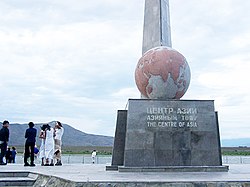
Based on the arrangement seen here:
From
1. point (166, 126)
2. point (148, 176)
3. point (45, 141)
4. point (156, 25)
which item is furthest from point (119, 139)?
point (156, 25)

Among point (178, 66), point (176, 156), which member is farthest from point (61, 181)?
point (178, 66)

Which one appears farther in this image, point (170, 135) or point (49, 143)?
point (49, 143)

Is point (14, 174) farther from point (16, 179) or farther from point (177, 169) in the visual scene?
point (177, 169)

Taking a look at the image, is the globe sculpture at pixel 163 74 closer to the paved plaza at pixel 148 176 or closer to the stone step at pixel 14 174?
the paved plaza at pixel 148 176

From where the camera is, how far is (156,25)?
821 inches

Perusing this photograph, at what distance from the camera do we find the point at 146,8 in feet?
71.0

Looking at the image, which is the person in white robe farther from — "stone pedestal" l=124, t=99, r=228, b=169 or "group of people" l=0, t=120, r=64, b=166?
"stone pedestal" l=124, t=99, r=228, b=169

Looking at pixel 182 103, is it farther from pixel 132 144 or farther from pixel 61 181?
pixel 61 181

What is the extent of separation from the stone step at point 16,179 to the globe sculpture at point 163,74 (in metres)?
4.48

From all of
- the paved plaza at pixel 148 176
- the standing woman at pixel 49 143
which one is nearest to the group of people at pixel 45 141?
the standing woman at pixel 49 143

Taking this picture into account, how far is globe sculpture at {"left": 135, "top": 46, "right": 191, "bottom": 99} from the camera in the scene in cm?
1212

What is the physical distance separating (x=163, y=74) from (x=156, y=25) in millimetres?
9287

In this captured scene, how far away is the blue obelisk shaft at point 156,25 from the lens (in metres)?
Answer: 20.7

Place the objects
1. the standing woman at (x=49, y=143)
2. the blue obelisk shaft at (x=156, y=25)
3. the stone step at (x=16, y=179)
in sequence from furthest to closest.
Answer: the blue obelisk shaft at (x=156, y=25) → the standing woman at (x=49, y=143) → the stone step at (x=16, y=179)
